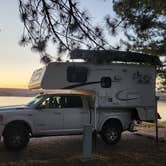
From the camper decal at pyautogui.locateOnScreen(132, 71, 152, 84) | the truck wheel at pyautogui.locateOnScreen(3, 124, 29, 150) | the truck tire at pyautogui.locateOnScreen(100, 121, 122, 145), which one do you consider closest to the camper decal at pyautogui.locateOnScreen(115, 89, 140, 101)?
the camper decal at pyautogui.locateOnScreen(132, 71, 152, 84)

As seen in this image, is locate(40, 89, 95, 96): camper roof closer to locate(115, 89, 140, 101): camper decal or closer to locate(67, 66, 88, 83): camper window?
locate(67, 66, 88, 83): camper window

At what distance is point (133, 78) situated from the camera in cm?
1794

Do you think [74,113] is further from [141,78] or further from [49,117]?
[141,78]

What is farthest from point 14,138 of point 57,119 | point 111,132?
point 111,132

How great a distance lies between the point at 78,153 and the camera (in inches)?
589

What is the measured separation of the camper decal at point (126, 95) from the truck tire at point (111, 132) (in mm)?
940

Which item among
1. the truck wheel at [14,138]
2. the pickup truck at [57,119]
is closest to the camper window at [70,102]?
the pickup truck at [57,119]

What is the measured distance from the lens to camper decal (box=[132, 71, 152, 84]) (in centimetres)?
1797

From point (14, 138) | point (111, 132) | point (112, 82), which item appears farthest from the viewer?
point (111, 132)

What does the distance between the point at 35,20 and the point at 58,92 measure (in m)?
6.79

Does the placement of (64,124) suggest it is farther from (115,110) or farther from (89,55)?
(89,55)

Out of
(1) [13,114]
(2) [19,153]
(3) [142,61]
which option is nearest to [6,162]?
(2) [19,153]

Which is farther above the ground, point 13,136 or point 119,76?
point 119,76

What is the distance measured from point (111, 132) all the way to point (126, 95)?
1.43 metres
